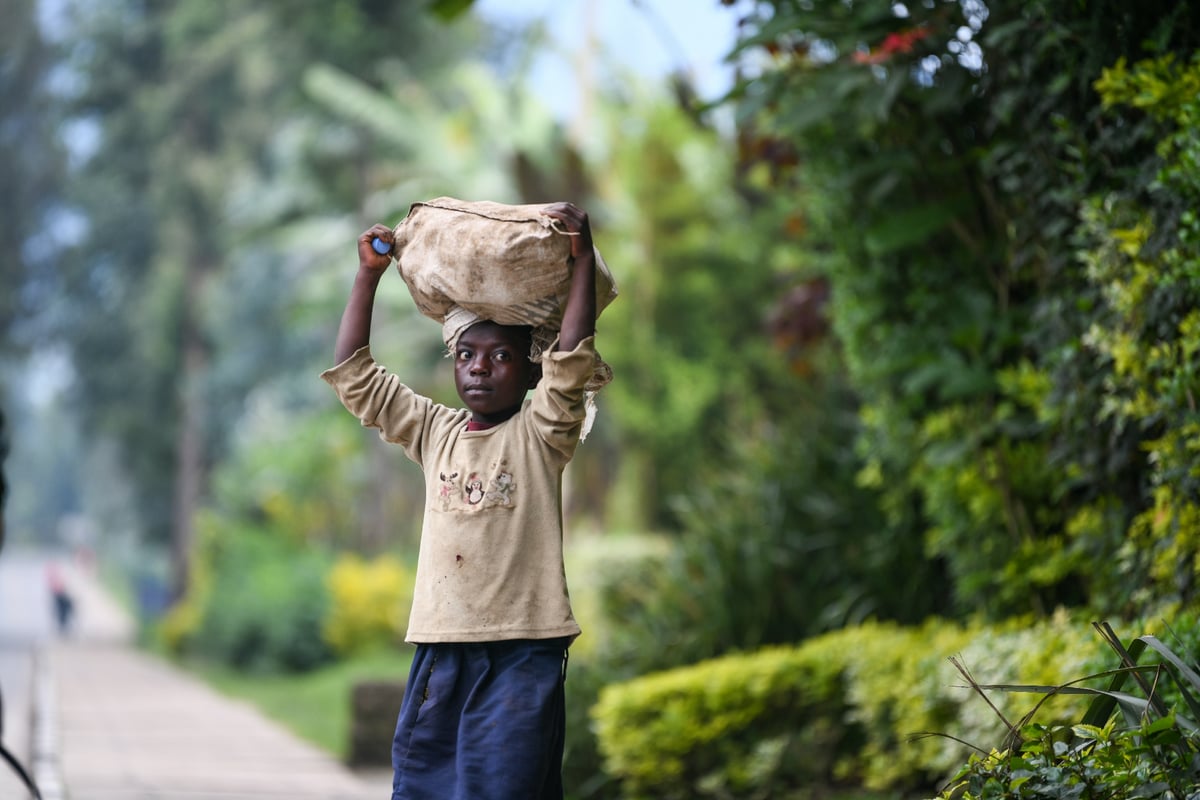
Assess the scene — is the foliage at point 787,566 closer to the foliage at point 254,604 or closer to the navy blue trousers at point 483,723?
the navy blue trousers at point 483,723

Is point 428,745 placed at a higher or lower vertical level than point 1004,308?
lower

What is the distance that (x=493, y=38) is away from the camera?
40.7 meters

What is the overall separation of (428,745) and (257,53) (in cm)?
2602

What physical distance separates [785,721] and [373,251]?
4425 mm

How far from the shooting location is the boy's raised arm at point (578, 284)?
334 cm

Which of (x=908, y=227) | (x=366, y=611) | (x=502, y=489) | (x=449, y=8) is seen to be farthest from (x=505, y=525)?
(x=366, y=611)

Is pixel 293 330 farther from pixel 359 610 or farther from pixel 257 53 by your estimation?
pixel 359 610

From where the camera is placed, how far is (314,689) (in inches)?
653

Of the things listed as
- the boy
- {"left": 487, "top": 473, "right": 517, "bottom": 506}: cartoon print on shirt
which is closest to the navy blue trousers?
the boy

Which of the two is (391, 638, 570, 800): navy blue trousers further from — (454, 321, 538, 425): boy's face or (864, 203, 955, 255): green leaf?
(864, 203, 955, 255): green leaf

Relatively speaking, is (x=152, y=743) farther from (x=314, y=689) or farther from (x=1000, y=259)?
(x=1000, y=259)

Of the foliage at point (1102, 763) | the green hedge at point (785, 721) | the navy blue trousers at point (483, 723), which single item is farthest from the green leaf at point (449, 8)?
the foliage at point (1102, 763)

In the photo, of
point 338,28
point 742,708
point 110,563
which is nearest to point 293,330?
point 338,28

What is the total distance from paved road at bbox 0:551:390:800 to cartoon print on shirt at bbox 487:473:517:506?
171 inches
